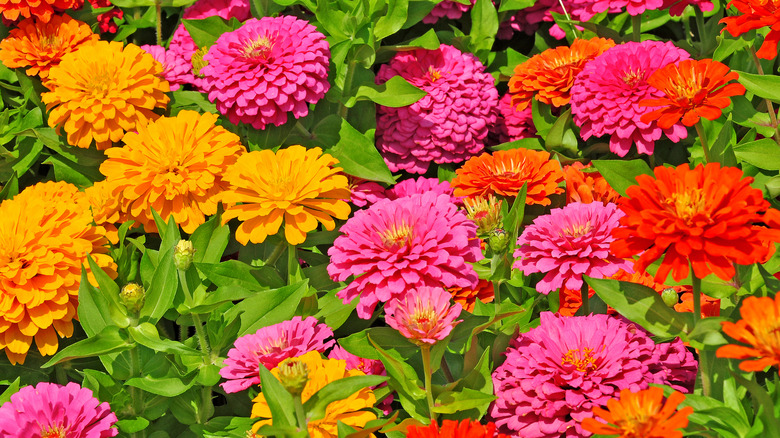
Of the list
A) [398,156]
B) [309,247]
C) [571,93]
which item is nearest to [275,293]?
[309,247]

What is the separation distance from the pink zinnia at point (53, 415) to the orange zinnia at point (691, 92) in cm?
104

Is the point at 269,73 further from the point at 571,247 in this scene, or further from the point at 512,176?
the point at 571,247

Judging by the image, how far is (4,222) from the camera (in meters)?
1.79

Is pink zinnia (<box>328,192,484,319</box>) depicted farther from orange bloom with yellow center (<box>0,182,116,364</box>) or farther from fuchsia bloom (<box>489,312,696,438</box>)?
orange bloom with yellow center (<box>0,182,116,364</box>)

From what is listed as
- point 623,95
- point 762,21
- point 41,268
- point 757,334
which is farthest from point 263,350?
Answer: point 762,21

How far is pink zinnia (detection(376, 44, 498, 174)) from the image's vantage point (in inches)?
86.0

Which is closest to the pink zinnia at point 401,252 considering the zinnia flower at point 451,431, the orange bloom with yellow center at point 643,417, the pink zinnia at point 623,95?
the zinnia flower at point 451,431

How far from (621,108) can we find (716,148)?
31cm

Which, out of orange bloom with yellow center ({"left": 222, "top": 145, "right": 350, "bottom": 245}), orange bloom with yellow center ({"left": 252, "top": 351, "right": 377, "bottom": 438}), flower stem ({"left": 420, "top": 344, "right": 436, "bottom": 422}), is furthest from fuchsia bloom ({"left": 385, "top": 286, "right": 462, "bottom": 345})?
orange bloom with yellow center ({"left": 222, "top": 145, "right": 350, "bottom": 245})

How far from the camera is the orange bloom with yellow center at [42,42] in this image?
2.20 metres

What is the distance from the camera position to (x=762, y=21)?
5.41 ft

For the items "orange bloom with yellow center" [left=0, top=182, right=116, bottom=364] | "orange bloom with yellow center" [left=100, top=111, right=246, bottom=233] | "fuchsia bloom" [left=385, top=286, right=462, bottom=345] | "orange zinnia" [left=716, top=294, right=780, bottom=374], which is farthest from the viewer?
"orange bloom with yellow center" [left=100, top=111, right=246, bottom=233]

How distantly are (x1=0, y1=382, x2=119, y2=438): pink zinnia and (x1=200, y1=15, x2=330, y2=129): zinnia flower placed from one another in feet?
2.28

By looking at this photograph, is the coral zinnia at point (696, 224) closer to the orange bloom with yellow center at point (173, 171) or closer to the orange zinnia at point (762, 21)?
the orange zinnia at point (762, 21)
